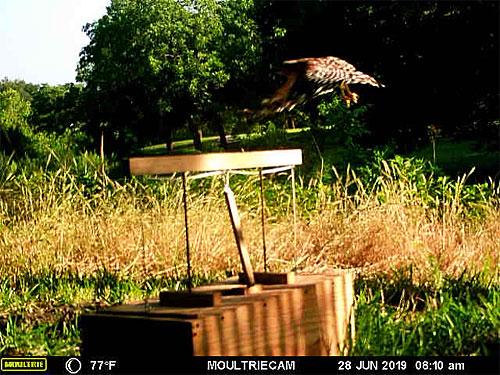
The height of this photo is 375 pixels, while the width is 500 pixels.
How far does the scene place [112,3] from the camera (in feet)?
83.7

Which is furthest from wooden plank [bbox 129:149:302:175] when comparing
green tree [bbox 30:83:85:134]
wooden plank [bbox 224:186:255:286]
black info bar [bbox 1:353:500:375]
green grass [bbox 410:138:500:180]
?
green tree [bbox 30:83:85:134]

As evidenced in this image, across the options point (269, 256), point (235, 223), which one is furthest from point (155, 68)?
point (235, 223)

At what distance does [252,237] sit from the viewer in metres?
5.80

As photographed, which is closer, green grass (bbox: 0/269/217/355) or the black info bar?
the black info bar

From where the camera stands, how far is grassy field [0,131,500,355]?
12.9 ft

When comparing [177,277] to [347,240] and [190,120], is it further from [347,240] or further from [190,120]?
[190,120]

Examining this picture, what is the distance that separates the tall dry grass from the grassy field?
0.03 feet

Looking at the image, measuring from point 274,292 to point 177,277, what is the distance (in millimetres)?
2321

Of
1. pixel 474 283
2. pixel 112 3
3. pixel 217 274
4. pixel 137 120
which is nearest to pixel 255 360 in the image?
pixel 474 283
